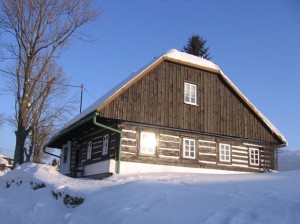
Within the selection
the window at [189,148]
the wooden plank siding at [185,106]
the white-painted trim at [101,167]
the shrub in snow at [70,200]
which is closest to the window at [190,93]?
the wooden plank siding at [185,106]

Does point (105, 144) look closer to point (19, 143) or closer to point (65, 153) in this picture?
point (19, 143)

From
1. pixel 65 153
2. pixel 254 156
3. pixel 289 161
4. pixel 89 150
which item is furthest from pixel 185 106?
pixel 289 161

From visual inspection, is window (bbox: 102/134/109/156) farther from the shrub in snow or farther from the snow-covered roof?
the shrub in snow

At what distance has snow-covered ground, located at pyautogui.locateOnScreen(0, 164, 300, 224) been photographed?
229 inches

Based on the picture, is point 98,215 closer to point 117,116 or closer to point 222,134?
point 117,116

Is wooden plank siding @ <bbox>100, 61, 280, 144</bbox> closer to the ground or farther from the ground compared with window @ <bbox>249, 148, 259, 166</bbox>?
farther from the ground

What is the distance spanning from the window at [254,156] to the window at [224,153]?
5.22ft

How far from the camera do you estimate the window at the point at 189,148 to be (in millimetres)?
17938

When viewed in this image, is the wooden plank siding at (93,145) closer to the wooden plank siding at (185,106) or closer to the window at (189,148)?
the wooden plank siding at (185,106)

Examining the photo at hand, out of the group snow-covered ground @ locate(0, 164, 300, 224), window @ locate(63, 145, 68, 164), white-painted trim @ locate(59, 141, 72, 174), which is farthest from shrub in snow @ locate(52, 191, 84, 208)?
window @ locate(63, 145, 68, 164)

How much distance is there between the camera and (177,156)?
17.6 meters

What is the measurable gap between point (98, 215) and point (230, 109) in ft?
44.4

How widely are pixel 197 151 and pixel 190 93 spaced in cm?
291

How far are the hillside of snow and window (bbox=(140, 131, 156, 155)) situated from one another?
33229mm
